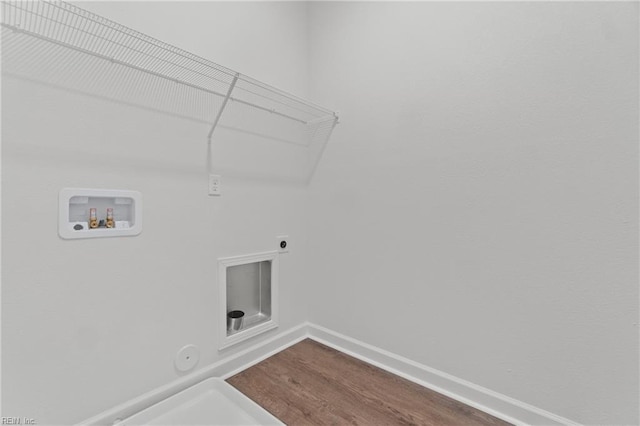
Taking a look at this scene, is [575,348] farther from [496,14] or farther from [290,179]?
[290,179]

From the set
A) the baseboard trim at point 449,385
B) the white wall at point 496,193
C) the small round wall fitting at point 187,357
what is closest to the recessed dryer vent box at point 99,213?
the small round wall fitting at point 187,357

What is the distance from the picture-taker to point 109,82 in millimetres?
1149

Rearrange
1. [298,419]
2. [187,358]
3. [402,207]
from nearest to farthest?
[298,419], [187,358], [402,207]

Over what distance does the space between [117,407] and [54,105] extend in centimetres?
121

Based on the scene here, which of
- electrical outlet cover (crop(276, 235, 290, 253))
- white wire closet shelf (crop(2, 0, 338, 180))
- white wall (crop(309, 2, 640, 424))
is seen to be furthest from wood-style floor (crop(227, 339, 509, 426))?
white wire closet shelf (crop(2, 0, 338, 180))

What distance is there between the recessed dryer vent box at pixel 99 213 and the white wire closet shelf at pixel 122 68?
15.5 inches

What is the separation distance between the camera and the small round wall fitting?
137cm

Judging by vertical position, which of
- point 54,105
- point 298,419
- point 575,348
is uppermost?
point 54,105

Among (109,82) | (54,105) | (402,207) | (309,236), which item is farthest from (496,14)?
(54,105)

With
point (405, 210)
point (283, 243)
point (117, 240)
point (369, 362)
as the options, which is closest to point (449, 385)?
point (369, 362)

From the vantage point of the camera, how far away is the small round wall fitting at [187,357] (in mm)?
1374

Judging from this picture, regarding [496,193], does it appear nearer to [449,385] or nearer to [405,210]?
[405,210]

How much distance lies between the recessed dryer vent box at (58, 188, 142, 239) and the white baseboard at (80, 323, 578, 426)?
2.42ft

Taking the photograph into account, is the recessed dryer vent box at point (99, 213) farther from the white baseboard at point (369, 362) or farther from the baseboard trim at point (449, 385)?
the baseboard trim at point (449, 385)
